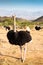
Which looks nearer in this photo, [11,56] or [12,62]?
[12,62]

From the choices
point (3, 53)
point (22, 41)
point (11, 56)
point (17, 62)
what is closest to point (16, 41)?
point (22, 41)

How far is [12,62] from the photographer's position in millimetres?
11531

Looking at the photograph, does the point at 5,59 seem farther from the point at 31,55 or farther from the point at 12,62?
the point at 31,55

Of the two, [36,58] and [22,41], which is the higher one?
[22,41]

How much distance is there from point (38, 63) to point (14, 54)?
2.20m

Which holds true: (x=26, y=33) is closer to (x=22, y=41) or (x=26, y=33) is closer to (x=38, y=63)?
(x=22, y=41)

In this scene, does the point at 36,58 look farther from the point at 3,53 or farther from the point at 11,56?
the point at 3,53

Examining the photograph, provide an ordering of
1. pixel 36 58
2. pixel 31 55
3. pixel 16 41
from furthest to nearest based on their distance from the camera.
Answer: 1. pixel 31 55
2. pixel 36 58
3. pixel 16 41

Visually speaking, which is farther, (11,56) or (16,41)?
(11,56)

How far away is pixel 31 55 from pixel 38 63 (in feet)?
5.57

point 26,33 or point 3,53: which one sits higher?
point 26,33

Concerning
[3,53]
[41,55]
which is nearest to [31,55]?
[41,55]

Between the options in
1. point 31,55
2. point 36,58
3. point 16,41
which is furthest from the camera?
point 31,55

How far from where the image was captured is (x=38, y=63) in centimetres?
1138
